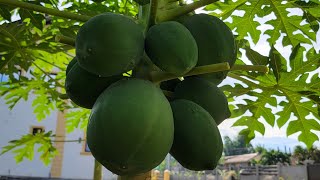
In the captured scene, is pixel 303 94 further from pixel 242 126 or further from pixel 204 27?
pixel 204 27

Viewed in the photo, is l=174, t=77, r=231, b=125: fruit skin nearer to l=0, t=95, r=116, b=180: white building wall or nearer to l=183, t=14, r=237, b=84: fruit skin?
l=183, t=14, r=237, b=84: fruit skin

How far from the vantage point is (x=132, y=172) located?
85cm

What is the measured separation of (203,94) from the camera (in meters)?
1.09

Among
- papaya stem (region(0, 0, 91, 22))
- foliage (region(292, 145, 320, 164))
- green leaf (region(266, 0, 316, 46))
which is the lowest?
foliage (region(292, 145, 320, 164))

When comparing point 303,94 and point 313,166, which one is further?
point 313,166

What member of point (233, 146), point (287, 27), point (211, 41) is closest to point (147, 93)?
point (211, 41)

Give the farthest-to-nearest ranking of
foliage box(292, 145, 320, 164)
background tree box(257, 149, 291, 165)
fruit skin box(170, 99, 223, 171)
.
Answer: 1. background tree box(257, 149, 291, 165)
2. foliage box(292, 145, 320, 164)
3. fruit skin box(170, 99, 223, 171)

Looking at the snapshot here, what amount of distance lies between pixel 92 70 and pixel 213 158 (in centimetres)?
36

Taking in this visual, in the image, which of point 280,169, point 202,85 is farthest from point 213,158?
point 280,169

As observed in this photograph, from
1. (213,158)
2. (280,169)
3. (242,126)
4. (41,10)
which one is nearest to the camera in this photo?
(213,158)

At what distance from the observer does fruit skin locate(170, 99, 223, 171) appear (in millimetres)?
946

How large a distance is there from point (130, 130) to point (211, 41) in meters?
0.43

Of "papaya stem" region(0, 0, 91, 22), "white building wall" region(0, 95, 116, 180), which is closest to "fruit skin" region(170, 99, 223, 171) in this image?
"papaya stem" region(0, 0, 91, 22)

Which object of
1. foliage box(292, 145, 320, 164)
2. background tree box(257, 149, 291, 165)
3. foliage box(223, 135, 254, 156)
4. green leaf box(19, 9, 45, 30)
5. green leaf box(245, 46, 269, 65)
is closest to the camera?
green leaf box(245, 46, 269, 65)
